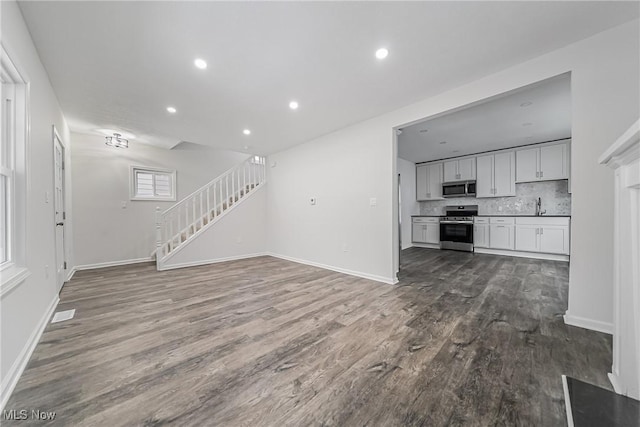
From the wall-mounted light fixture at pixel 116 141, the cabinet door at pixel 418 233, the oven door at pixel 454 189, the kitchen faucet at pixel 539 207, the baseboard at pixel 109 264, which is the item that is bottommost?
the baseboard at pixel 109 264

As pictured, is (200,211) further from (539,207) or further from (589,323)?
(539,207)

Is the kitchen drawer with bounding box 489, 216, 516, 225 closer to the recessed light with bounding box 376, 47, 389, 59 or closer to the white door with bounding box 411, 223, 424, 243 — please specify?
the white door with bounding box 411, 223, 424, 243

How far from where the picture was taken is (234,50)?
6.91 ft

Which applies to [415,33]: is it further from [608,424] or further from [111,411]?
[111,411]

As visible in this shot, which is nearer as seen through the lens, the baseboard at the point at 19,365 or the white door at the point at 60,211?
the baseboard at the point at 19,365

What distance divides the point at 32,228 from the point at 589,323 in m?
4.86

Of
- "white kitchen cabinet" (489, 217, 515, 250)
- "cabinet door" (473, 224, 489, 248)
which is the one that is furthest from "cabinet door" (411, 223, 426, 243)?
"white kitchen cabinet" (489, 217, 515, 250)

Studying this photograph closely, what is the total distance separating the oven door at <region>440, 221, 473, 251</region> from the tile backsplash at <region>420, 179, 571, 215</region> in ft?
2.61

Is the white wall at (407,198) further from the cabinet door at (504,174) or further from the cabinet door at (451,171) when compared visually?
the cabinet door at (504,174)

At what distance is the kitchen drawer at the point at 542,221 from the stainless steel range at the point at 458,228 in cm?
99

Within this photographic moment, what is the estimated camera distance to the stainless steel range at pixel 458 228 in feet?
19.2

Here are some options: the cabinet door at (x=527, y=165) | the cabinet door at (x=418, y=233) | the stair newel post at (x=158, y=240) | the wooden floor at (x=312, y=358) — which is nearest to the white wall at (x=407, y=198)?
the cabinet door at (x=418, y=233)

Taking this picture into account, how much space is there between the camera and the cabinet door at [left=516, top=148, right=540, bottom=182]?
5.20 m

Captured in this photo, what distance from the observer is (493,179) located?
573 centimetres
